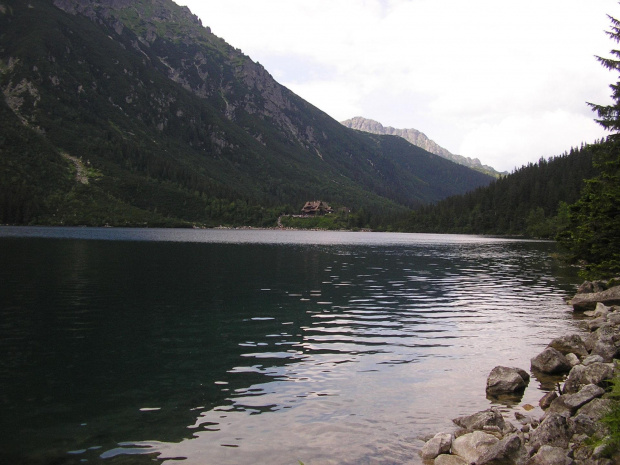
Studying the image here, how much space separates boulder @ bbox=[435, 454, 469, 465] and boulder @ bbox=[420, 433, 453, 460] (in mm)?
300

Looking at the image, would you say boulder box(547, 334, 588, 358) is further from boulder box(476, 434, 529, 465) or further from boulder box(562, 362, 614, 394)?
boulder box(476, 434, 529, 465)

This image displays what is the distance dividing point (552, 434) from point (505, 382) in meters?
6.20

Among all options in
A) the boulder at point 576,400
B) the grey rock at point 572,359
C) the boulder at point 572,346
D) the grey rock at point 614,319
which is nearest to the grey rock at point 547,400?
the boulder at point 576,400

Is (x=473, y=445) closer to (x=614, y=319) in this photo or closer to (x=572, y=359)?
(x=572, y=359)

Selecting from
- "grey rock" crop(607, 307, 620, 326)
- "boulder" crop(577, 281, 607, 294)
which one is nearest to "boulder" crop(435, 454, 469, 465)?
"grey rock" crop(607, 307, 620, 326)

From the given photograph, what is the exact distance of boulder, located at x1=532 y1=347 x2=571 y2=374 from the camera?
22455mm

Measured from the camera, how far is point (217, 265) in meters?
74.7

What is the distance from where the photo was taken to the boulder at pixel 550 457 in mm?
12375

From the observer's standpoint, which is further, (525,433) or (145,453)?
(525,433)

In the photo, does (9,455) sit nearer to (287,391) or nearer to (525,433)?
(287,391)

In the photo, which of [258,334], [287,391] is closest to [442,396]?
[287,391]

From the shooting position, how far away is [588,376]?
60.7 feet

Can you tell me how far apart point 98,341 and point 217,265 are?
47672 millimetres

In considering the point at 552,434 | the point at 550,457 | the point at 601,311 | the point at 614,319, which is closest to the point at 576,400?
the point at 552,434
